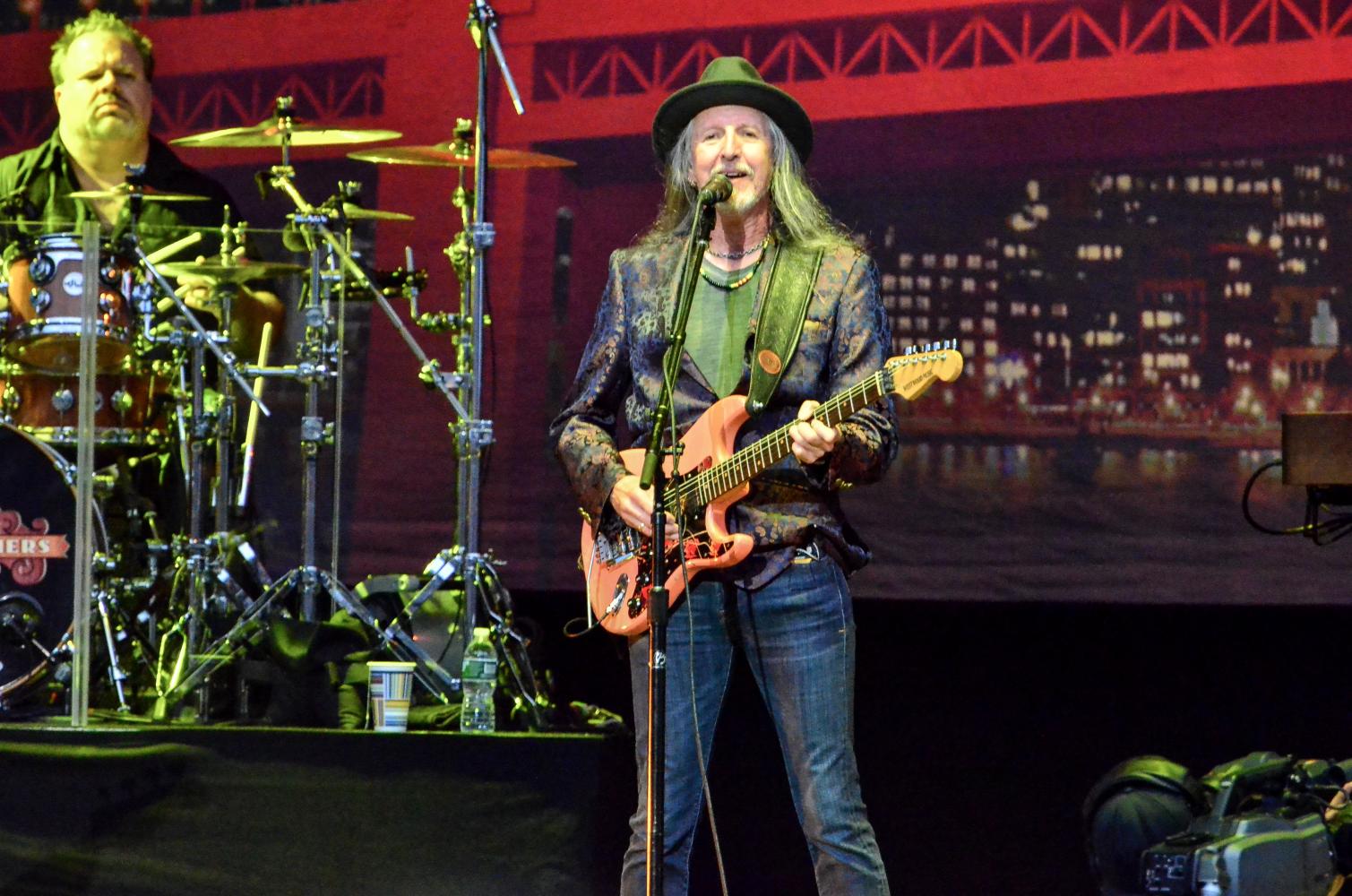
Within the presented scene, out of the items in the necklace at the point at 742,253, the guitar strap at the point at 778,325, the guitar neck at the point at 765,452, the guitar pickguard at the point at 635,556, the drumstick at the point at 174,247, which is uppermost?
the drumstick at the point at 174,247

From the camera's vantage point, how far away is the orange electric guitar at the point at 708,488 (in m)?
3.04

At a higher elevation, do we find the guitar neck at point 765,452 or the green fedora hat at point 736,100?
the green fedora hat at point 736,100

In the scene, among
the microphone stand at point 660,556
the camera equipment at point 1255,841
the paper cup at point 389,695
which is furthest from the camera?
the paper cup at point 389,695

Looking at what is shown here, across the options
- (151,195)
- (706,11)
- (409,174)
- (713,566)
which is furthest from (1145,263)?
(713,566)

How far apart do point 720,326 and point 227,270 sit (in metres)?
2.34

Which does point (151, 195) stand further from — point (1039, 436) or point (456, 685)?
point (1039, 436)

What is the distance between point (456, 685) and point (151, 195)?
1.79 m

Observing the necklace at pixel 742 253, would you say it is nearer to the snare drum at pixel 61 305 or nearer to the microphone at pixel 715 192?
the microphone at pixel 715 192

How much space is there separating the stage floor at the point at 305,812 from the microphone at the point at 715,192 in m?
1.74

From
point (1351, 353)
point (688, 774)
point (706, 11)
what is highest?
point (706, 11)

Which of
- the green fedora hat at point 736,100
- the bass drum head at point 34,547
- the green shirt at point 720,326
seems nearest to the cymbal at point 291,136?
the bass drum head at point 34,547

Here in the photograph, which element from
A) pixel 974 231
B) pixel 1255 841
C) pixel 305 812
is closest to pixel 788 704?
pixel 1255 841

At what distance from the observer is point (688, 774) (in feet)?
10.5

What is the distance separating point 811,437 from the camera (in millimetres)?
3023
